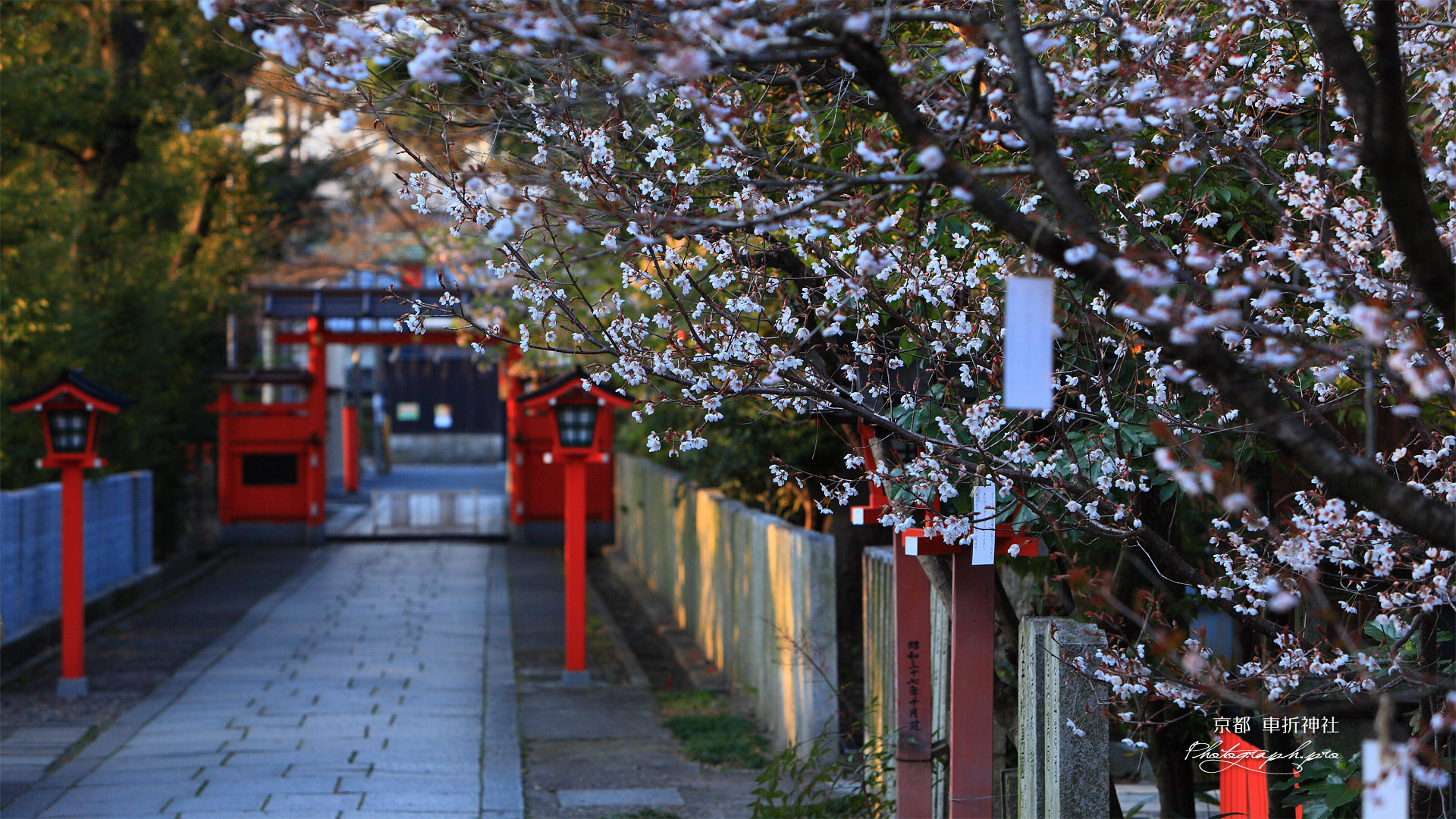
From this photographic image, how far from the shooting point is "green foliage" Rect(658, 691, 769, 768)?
8188mm

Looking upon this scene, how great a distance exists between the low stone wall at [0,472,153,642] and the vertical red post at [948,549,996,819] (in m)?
9.06

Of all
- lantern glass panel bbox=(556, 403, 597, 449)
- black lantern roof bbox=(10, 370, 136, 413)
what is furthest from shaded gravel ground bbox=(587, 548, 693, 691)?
black lantern roof bbox=(10, 370, 136, 413)

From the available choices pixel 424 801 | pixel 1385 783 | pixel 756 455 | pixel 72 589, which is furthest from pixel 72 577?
pixel 1385 783

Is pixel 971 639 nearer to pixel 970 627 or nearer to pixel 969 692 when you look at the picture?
pixel 970 627

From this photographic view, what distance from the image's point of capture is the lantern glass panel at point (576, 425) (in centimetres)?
1087

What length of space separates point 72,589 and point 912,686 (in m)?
7.37

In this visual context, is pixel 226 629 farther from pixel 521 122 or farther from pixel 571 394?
pixel 521 122

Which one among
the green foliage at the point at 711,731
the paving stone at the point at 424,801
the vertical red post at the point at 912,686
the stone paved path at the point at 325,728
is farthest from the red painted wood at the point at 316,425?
the vertical red post at the point at 912,686

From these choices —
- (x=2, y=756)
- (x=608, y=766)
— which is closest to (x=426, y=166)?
(x=608, y=766)

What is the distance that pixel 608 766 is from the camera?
8039mm

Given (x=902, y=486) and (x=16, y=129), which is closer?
(x=902, y=486)

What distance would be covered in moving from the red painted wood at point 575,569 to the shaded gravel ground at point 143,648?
3350 millimetres

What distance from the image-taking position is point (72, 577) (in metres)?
10.0

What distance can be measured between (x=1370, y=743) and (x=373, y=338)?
20.5m
